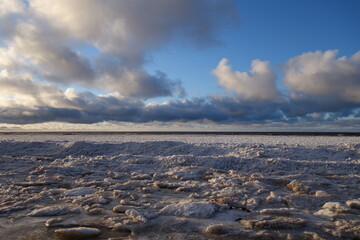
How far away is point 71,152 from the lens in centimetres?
1614

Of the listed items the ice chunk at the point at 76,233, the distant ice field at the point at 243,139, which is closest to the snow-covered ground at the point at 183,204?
the ice chunk at the point at 76,233

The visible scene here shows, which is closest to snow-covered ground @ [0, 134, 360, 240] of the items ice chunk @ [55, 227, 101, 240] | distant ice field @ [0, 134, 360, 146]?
ice chunk @ [55, 227, 101, 240]

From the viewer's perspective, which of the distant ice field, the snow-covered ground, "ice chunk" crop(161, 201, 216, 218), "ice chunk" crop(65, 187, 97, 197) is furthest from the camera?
the distant ice field

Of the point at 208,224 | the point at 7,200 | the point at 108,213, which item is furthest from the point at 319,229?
the point at 7,200

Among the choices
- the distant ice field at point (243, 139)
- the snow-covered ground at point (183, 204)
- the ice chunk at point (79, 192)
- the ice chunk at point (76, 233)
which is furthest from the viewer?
the distant ice field at point (243, 139)

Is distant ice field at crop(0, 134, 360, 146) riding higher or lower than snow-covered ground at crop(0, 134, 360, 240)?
higher

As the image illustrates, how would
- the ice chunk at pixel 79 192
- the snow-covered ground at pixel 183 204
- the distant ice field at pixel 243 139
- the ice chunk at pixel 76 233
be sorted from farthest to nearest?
the distant ice field at pixel 243 139 → the ice chunk at pixel 79 192 → the snow-covered ground at pixel 183 204 → the ice chunk at pixel 76 233

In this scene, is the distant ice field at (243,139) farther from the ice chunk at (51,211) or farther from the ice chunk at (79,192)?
the ice chunk at (51,211)

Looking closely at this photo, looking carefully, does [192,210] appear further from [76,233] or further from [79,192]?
[79,192]

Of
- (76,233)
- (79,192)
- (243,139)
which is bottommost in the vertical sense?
(79,192)

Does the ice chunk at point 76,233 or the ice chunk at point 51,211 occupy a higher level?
the ice chunk at point 76,233

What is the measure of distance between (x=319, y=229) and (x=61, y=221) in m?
4.18

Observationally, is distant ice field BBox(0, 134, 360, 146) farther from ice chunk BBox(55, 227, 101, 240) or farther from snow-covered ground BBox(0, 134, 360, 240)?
ice chunk BBox(55, 227, 101, 240)

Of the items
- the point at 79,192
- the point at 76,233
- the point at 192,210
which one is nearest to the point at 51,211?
the point at 76,233
